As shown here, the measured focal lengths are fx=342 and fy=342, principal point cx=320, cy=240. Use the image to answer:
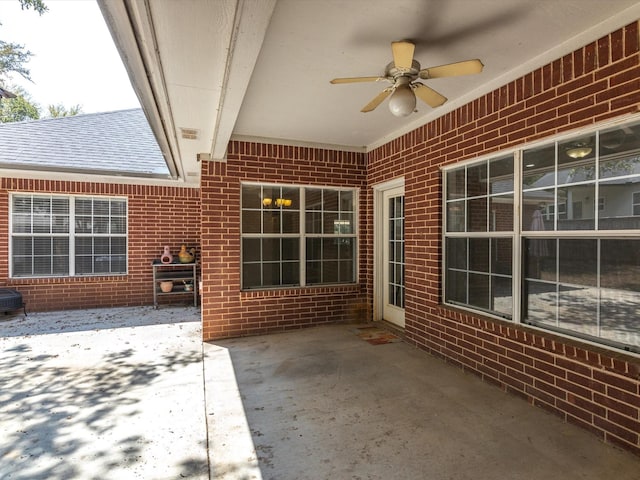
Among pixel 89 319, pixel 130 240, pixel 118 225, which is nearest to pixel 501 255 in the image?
pixel 89 319

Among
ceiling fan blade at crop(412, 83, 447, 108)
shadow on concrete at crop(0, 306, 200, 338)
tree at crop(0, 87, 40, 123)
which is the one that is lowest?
shadow on concrete at crop(0, 306, 200, 338)

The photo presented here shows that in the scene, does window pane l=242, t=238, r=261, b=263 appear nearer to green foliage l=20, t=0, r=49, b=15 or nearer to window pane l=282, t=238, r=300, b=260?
window pane l=282, t=238, r=300, b=260

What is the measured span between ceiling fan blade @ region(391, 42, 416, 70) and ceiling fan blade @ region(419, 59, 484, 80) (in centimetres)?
16

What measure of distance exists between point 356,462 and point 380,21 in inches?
114

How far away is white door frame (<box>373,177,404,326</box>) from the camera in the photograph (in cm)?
540

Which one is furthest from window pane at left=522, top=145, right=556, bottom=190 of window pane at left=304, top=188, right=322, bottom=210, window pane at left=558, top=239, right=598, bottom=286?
window pane at left=304, top=188, right=322, bottom=210

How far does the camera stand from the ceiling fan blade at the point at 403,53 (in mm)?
2260

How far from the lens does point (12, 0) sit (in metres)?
4.80

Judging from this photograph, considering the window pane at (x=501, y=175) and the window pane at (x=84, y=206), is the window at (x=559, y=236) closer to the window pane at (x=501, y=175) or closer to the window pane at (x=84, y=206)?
the window pane at (x=501, y=175)

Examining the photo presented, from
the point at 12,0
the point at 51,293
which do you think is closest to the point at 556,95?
the point at 12,0

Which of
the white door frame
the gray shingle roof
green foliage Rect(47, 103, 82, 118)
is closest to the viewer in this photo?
→ the white door frame

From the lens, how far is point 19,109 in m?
18.1

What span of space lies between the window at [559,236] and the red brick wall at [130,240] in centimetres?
581

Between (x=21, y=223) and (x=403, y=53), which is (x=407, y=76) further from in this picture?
(x=21, y=223)
